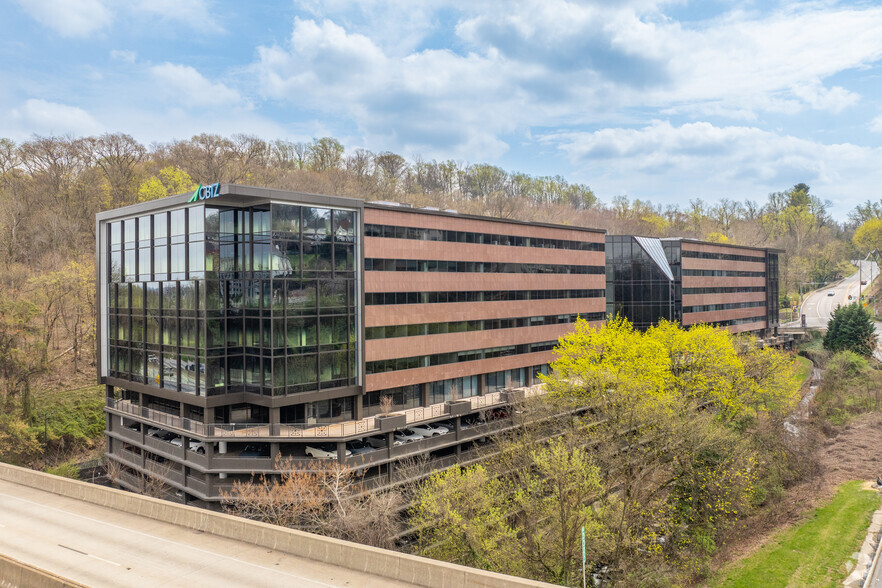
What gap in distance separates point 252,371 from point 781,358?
44860 millimetres

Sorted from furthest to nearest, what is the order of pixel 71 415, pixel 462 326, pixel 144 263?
pixel 71 415, pixel 462 326, pixel 144 263

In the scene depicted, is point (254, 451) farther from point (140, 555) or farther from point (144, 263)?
point (144, 263)

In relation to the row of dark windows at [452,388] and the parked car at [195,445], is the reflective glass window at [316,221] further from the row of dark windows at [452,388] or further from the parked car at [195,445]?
the parked car at [195,445]

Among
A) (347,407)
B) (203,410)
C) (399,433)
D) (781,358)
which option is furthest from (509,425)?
(781,358)

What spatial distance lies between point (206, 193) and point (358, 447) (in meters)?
19.7

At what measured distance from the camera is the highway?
4851 inches

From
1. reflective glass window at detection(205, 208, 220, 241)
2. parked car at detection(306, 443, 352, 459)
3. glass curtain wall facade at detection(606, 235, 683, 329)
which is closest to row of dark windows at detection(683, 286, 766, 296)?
glass curtain wall facade at detection(606, 235, 683, 329)

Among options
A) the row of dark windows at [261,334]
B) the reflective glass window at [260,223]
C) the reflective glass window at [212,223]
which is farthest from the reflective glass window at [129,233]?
the reflective glass window at [260,223]

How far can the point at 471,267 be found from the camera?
50125mm

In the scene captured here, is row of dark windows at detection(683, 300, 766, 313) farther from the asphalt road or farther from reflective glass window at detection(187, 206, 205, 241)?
the asphalt road

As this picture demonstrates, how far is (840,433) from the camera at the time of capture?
55.9 meters

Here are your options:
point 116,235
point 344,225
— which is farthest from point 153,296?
point 344,225

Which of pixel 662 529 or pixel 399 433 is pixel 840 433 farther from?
pixel 399 433

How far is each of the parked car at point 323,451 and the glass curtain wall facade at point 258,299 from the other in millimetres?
3838
